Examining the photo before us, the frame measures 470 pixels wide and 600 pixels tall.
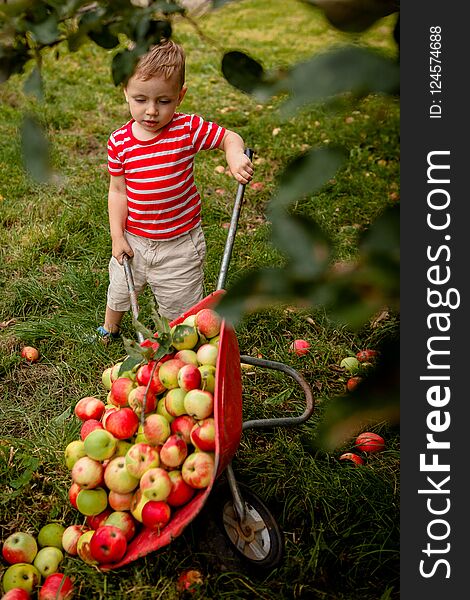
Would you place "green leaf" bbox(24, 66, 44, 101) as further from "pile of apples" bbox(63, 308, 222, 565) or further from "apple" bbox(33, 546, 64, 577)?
"apple" bbox(33, 546, 64, 577)

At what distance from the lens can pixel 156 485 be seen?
5.76 feet

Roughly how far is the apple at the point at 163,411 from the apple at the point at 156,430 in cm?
4

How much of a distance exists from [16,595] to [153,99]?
1711mm

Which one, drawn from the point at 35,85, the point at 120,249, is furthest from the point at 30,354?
the point at 35,85

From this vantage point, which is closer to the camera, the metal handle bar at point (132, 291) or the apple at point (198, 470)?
the apple at point (198, 470)

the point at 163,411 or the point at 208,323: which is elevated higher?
the point at 208,323

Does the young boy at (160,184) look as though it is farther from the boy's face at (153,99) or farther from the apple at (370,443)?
the apple at (370,443)

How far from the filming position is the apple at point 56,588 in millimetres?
1851

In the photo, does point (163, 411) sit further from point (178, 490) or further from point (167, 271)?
point (167, 271)

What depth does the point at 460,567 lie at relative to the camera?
1117 millimetres

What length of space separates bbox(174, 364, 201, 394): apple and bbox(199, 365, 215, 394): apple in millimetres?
26

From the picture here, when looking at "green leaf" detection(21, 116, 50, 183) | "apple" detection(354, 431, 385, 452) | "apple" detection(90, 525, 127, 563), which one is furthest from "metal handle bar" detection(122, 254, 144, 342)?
"green leaf" detection(21, 116, 50, 183)

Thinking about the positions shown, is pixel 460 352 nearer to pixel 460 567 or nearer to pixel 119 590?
pixel 460 567

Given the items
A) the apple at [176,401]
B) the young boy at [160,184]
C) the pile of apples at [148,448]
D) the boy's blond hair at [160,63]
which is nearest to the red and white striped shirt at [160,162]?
the young boy at [160,184]
